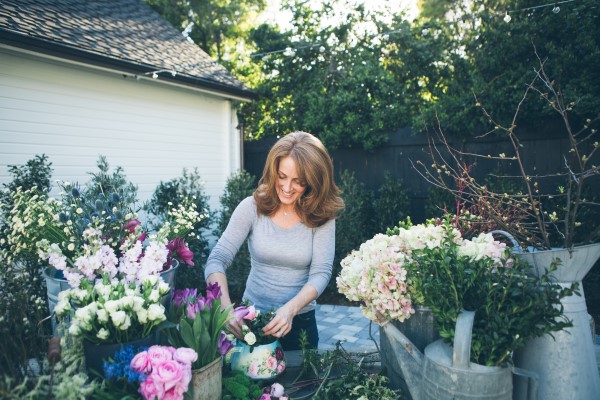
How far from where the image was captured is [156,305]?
120cm

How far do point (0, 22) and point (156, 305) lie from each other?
4.97 m

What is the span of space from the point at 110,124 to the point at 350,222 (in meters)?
3.89

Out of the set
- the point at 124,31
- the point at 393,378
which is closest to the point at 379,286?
the point at 393,378

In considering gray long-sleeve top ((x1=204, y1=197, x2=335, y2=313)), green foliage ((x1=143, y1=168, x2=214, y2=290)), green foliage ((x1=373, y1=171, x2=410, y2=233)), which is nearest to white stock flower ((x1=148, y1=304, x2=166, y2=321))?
gray long-sleeve top ((x1=204, y1=197, x2=335, y2=313))

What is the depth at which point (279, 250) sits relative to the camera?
7.75 feet

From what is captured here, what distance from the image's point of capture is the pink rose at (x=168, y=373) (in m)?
1.08

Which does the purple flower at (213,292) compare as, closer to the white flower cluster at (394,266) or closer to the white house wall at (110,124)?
the white flower cluster at (394,266)

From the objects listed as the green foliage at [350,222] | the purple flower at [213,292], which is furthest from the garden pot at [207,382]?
the green foliage at [350,222]

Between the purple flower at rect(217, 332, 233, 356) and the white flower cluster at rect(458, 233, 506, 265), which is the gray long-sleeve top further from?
the white flower cluster at rect(458, 233, 506, 265)

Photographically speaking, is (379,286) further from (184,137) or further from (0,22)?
(184,137)

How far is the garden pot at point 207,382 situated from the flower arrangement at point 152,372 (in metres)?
0.05

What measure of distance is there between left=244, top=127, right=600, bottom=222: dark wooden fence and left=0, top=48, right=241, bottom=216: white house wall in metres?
1.16

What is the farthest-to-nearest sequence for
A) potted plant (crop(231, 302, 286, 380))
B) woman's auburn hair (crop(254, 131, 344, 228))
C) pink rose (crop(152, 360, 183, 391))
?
woman's auburn hair (crop(254, 131, 344, 228))
potted plant (crop(231, 302, 286, 380))
pink rose (crop(152, 360, 183, 391))

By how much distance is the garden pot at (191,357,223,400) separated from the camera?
120 cm
